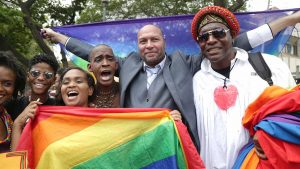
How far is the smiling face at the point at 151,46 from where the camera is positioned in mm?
3605

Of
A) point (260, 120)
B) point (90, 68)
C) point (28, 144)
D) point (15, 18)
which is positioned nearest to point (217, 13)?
point (260, 120)

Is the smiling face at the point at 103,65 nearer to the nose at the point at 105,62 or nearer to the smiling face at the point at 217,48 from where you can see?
the nose at the point at 105,62

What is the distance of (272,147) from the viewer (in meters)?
2.79

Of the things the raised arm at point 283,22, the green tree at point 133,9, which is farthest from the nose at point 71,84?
the green tree at point 133,9

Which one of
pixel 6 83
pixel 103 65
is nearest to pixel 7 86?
pixel 6 83

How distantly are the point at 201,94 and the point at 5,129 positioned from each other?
5.84ft

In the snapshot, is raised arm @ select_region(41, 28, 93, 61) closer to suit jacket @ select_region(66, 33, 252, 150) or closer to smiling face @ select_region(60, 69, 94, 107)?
suit jacket @ select_region(66, 33, 252, 150)

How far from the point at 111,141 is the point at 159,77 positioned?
0.82m

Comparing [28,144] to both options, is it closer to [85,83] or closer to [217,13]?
[85,83]

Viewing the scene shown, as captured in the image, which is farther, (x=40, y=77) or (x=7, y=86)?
(x=40, y=77)

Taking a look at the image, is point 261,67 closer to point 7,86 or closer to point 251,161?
point 251,161

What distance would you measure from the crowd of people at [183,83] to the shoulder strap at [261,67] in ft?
0.13

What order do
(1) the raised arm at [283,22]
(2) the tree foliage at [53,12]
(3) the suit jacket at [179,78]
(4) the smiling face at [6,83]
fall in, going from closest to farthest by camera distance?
(4) the smiling face at [6,83], (3) the suit jacket at [179,78], (1) the raised arm at [283,22], (2) the tree foliage at [53,12]

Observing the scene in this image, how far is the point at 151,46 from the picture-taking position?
3617 millimetres
